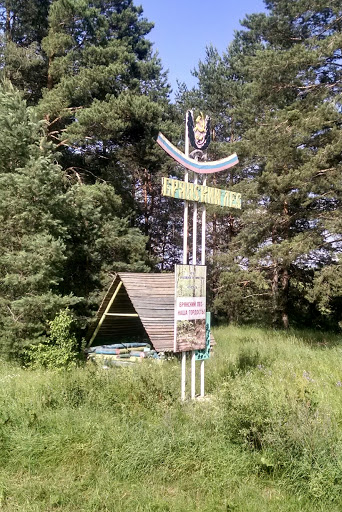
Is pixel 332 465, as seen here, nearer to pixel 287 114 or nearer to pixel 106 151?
pixel 287 114

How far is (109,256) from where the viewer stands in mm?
18000

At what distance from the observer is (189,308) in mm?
7121

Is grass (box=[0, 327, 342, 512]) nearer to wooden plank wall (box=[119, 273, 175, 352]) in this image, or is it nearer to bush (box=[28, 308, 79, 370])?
bush (box=[28, 308, 79, 370])

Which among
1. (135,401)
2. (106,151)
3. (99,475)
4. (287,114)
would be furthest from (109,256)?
(99,475)

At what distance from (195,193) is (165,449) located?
175 inches

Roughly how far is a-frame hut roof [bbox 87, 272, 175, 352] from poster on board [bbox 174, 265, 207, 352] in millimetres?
2983

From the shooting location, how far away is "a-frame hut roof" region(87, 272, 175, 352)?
10422 mm

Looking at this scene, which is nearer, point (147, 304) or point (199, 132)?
point (199, 132)

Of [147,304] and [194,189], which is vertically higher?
[194,189]

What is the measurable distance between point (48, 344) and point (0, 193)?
4.29 meters

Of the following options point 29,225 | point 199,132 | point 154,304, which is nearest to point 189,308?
point 199,132

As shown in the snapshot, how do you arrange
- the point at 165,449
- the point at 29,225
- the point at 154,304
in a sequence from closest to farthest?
the point at 165,449 < the point at 154,304 < the point at 29,225

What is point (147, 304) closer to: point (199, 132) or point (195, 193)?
point (195, 193)

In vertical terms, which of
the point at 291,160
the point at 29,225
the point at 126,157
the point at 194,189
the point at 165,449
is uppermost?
the point at 126,157
